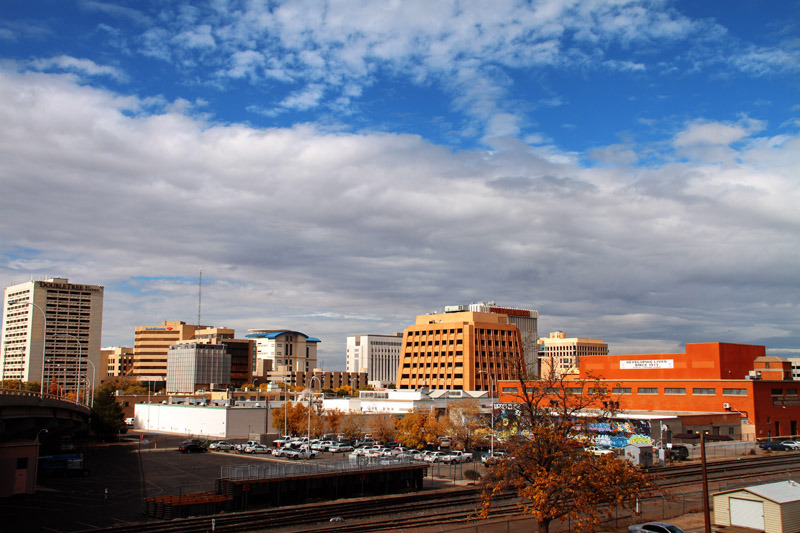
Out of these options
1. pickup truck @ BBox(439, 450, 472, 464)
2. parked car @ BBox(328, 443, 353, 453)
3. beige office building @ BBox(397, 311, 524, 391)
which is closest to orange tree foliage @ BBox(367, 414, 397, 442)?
parked car @ BBox(328, 443, 353, 453)

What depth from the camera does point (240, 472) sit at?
1813 inches

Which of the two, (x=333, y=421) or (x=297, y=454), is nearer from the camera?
(x=297, y=454)

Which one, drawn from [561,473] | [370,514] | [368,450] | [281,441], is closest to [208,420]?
[281,441]

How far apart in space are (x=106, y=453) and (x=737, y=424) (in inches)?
3272

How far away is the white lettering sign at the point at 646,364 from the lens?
98.7 metres

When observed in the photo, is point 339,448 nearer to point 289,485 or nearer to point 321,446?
point 321,446

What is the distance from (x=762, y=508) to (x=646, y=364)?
71.5 m

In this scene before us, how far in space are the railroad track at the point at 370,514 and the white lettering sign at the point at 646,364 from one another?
44433 mm

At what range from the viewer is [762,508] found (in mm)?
32906

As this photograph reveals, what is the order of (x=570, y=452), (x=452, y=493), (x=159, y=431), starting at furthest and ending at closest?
(x=159, y=431) < (x=452, y=493) < (x=570, y=452)

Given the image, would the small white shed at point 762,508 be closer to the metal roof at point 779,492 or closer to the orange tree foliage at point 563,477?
the metal roof at point 779,492

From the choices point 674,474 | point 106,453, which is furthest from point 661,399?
point 106,453

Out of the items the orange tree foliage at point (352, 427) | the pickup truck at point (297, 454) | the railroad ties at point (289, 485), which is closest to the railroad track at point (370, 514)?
the railroad ties at point (289, 485)

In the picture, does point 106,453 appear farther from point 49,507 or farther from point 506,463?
point 506,463
